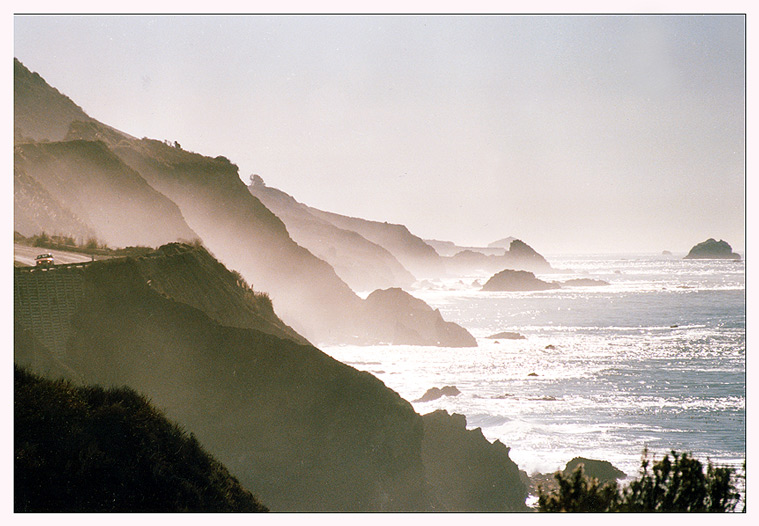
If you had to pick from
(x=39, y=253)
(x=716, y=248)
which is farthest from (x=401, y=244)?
(x=39, y=253)

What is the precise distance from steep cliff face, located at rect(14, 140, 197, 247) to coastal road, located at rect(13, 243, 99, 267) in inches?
231

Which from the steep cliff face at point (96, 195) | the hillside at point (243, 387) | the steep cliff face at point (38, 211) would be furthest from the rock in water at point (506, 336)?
the steep cliff face at point (38, 211)

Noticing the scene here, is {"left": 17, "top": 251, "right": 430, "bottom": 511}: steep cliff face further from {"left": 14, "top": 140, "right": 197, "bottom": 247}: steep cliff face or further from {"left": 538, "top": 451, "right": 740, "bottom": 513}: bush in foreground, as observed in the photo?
{"left": 14, "top": 140, "right": 197, "bottom": 247}: steep cliff face

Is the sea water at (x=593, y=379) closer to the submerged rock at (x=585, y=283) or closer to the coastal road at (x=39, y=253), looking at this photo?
the coastal road at (x=39, y=253)

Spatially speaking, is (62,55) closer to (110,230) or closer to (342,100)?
(342,100)

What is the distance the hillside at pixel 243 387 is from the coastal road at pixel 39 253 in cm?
64

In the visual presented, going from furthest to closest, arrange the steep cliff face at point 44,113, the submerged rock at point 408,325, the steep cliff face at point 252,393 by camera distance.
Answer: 1. the submerged rock at point 408,325
2. the steep cliff face at point 44,113
3. the steep cliff face at point 252,393

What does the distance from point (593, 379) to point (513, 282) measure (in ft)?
203

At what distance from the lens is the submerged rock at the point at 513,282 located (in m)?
95.2

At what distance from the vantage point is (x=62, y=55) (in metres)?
16.1

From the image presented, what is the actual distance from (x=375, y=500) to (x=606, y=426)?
1652 centimetres

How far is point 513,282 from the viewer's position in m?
99.6

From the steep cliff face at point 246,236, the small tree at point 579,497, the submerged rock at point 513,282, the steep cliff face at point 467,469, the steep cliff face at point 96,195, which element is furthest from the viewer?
the submerged rock at point 513,282
